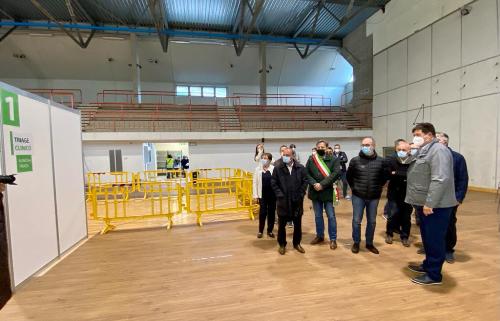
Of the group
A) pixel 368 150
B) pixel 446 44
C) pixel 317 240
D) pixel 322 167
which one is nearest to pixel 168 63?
pixel 446 44

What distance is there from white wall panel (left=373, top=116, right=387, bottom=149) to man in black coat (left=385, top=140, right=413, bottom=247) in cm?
1107

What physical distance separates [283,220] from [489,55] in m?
10.4

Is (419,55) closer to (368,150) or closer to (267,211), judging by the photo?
Answer: (368,150)

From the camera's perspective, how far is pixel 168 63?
18141mm

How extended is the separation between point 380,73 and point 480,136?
6.70 metres

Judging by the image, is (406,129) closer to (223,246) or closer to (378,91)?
(378,91)

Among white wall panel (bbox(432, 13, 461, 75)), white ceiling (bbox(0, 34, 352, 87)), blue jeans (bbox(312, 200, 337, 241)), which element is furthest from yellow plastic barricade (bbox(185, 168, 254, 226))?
white ceiling (bbox(0, 34, 352, 87))

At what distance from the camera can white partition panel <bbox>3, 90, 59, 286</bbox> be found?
3.21 m

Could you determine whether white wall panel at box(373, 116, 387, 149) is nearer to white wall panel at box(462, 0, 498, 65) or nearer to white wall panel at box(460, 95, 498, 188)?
white wall panel at box(460, 95, 498, 188)

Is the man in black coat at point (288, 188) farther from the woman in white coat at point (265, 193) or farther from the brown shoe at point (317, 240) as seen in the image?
the woman in white coat at point (265, 193)

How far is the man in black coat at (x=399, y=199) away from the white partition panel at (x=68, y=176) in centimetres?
550

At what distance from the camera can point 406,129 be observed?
12.8 meters

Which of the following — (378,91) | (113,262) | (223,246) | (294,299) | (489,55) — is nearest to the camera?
(294,299)

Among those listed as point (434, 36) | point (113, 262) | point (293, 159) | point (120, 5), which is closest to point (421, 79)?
point (434, 36)
